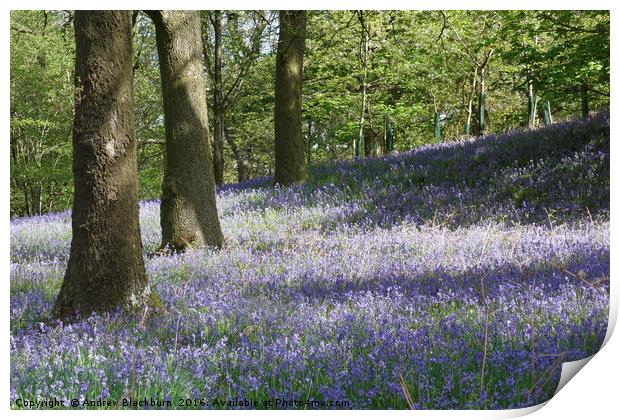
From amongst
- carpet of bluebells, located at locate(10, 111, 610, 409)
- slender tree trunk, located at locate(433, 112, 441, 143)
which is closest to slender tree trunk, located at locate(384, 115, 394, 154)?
slender tree trunk, located at locate(433, 112, 441, 143)

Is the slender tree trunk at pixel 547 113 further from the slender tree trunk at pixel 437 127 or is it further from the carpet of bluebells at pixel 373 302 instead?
the slender tree trunk at pixel 437 127

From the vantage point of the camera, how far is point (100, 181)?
416 cm

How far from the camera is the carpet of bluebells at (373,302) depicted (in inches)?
131

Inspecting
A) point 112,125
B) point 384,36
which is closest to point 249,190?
point 384,36

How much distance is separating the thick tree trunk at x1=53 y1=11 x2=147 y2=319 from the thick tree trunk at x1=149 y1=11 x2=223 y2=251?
7.07 ft

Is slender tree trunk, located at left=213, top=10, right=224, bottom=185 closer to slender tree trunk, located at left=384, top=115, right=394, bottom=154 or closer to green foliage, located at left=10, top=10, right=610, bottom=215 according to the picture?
green foliage, located at left=10, top=10, right=610, bottom=215

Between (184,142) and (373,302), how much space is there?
10.4 feet

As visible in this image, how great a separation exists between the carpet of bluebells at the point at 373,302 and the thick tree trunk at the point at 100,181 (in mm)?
244

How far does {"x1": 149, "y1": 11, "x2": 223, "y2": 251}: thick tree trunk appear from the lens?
638 centimetres

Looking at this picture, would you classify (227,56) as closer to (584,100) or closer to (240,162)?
(240,162)

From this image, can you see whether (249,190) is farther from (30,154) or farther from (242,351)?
A: (242,351)

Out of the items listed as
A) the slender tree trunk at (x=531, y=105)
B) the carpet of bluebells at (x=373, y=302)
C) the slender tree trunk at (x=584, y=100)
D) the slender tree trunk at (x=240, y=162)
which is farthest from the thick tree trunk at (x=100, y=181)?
the slender tree trunk at (x=240, y=162)

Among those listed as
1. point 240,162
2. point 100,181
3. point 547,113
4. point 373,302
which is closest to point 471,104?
point 547,113
